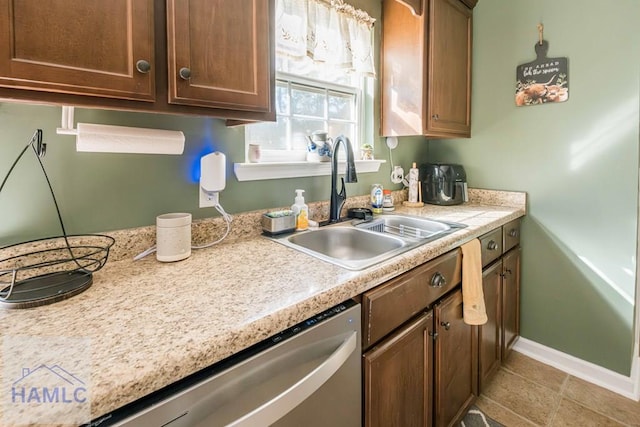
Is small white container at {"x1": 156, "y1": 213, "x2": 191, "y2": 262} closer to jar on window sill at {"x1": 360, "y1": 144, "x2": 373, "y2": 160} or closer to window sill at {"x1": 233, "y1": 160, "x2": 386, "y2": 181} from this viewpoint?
window sill at {"x1": 233, "y1": 160, "x2": 386, "y2": 181}

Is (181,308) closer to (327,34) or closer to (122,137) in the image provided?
(122,137)

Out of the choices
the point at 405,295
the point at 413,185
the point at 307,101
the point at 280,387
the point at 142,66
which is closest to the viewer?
the point at 280,387

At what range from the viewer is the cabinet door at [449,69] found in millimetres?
1856

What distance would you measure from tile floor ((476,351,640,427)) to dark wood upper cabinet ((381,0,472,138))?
1.52 metres

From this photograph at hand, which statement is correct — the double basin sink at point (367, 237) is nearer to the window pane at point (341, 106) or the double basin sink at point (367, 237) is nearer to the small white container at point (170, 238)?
the small white container at point (170, 238)

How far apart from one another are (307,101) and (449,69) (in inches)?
38.2

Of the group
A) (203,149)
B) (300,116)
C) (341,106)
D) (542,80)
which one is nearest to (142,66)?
(203,149)

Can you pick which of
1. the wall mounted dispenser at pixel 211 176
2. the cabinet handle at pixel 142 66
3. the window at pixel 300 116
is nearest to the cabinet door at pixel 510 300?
the window at pixel 300 116

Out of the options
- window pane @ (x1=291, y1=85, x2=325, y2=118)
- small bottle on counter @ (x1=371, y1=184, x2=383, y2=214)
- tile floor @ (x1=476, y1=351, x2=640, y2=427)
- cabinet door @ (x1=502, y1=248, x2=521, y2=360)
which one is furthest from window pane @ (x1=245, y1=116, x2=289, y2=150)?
tile floor @ (x1=476, y1=351, x2=640, y2=427)

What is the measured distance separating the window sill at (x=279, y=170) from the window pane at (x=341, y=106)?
316 millimetres

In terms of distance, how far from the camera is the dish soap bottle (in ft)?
4.71

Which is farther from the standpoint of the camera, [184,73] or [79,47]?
[184,73]

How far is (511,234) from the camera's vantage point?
1.89 meters

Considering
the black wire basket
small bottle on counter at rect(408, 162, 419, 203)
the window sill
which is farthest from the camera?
small bottle on counter at rect(408, 162, 419, 203)
